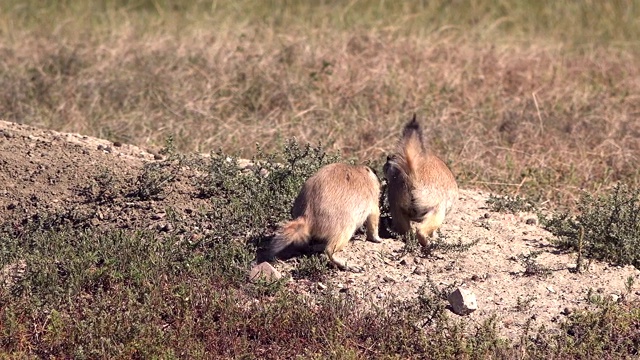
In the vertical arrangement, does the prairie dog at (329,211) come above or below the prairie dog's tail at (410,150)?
below

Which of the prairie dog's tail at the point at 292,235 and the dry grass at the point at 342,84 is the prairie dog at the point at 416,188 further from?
the dry grass at the point at 342,84

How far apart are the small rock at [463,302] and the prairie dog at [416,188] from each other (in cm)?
71

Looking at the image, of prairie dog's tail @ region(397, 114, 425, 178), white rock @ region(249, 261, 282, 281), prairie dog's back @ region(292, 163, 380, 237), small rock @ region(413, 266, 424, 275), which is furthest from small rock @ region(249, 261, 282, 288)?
prairie dog's tail @ region(397, 114, 425, 178)

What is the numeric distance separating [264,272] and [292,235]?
280 millimetres

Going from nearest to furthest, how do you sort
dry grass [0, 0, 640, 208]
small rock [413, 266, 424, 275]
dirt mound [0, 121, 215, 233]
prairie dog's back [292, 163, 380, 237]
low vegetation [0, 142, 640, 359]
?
1. low vegetation [0, 142, 640, 359]
2. prairie dog's back [292, 163, 380, 237]
3. small rock [413, 266, 424, 275]
4. dirt mound [0, 121, 215, 233]
5. dry grass [0, 0, 640, 208]

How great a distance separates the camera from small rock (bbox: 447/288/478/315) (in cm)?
572

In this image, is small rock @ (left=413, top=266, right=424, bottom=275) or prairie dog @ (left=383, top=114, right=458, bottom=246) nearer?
small rock @ (left=413, top=266, right=424, bottom=275)

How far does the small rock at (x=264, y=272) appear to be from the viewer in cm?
596

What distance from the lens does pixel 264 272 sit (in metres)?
6.00

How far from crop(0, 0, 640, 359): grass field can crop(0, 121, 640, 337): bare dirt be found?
26 cm

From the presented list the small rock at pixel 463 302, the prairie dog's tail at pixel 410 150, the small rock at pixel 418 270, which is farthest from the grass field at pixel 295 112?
the prairie dog's tail at pixel 410 150

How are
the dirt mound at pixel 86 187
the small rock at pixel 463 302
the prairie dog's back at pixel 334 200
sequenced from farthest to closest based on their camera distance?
1. the dirt mound at pixel 86 187
2. the prairie dog's back at pixel 334 200
3. the small rock at pixel 463 302

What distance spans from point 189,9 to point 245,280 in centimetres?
757

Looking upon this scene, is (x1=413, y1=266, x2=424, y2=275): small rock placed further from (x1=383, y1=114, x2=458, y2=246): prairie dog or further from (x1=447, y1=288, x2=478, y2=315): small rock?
(x1=447, y1=288, x2=478, y2=315): small rock
